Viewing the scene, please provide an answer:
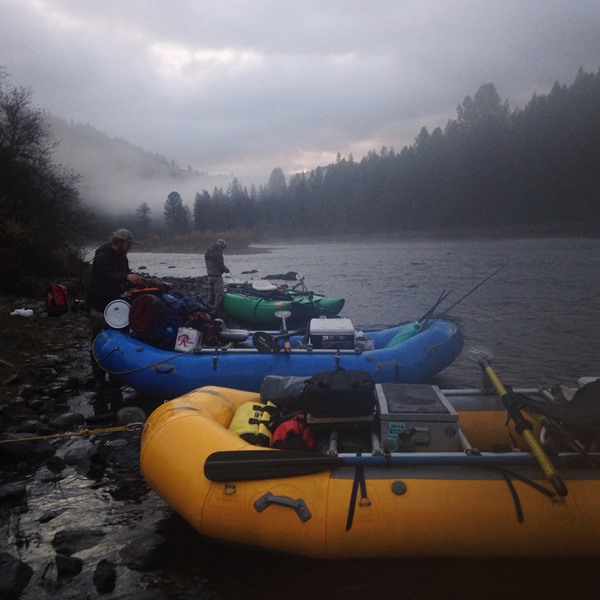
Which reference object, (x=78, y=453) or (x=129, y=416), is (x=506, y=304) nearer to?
(x=129, y=416)

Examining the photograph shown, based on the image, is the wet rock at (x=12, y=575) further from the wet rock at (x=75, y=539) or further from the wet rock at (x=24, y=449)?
the wet rock at (x=24, y=449)

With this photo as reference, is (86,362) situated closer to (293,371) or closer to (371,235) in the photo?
(293,371)

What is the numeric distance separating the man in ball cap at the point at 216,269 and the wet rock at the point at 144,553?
914cm

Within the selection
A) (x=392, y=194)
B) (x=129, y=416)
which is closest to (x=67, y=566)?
(x=129, y=416)

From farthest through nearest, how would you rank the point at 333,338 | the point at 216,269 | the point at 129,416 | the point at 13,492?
the point at 216,269 → the point at 333,338 → the point at 129,416 → the point at 13,492

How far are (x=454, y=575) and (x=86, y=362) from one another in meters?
7.56

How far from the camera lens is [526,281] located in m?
21.3

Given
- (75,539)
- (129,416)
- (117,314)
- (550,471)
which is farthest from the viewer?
(117,314)

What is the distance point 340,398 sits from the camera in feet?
13.1

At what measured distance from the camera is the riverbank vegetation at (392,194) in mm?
18297

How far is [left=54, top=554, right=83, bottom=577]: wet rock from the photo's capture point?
11.5 feet

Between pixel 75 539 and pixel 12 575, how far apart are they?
57 centimetres

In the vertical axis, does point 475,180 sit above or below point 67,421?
above

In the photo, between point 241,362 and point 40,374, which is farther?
point 40,374
